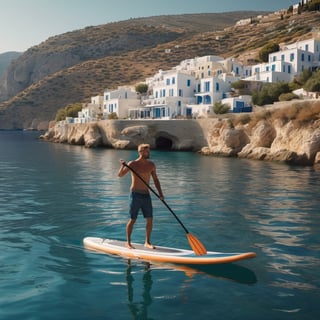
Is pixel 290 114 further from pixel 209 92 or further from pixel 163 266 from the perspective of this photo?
pixel 163 266

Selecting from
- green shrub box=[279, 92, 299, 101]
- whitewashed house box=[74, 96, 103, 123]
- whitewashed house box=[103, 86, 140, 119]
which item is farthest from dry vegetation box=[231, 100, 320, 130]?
whitewashed house box=[74, 96, 103, 123]

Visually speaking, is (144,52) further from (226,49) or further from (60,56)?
(60,56)

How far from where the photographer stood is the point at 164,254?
9.00 m

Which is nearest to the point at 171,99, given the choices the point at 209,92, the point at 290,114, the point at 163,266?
the point at 209,92

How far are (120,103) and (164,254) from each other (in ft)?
197

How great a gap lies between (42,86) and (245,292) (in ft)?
450

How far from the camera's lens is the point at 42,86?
13600cm

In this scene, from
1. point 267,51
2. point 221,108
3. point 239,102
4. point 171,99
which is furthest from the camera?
point 267,51

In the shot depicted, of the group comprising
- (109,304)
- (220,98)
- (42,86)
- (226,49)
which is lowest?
(109,304)

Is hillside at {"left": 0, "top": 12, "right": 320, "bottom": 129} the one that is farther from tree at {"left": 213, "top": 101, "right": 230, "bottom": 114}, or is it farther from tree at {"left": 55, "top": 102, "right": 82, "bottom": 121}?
tree at {"left": 213, "top": 101, "right": 230, "bottom": 114}

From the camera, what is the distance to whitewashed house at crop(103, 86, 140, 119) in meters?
67.8

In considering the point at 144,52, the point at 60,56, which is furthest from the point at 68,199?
the point at 60,56

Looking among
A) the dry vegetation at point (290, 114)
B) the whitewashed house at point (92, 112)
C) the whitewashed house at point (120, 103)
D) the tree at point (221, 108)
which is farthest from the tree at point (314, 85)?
the whitewashed house at point (92, 112)

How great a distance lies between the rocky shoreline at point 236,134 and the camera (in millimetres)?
35406
